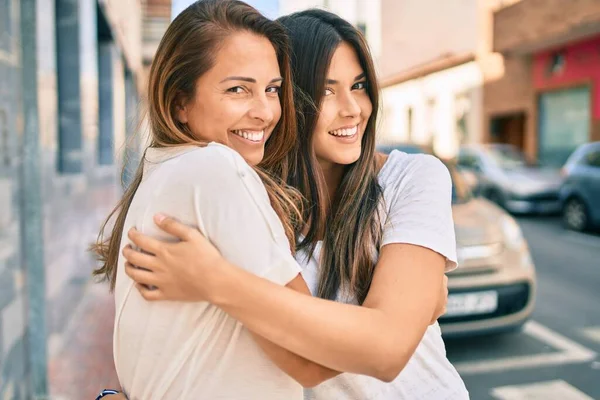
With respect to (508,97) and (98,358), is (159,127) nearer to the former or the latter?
(98,358)

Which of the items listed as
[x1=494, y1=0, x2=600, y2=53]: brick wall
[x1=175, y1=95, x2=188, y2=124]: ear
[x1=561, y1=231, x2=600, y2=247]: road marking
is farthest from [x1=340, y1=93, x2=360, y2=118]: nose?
[x1=494, y1=0, x2=600, y2=53]: brick wall

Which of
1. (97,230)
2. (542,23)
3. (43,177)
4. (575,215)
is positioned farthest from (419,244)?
(542,23)

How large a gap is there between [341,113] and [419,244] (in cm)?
49

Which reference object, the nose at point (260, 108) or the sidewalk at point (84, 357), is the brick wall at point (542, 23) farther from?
the nose at point (260, 108)

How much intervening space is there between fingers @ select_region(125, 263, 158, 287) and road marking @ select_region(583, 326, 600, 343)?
4765 mm

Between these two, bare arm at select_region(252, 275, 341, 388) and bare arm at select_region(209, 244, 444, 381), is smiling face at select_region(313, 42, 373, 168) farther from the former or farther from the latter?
bare arm at select_region(252, 275, 341, 388)

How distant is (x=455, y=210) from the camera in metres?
4.88

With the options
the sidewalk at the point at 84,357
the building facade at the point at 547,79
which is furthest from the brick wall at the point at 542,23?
the sidewalk at the point at 84,357

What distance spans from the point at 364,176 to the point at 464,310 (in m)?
3.09

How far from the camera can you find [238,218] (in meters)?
1.03

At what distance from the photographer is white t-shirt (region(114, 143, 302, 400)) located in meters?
1.03

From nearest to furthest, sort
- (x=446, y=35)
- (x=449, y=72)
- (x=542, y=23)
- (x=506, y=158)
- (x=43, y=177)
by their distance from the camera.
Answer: (x=43, y=177)
(x=506, y=158)
(x=542, y=23)
(x=446, y=35)
(x=449, y=72)

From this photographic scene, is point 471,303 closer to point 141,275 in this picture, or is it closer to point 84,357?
point 84,357

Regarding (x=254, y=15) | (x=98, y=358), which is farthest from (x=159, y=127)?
(x=98, y=358)
